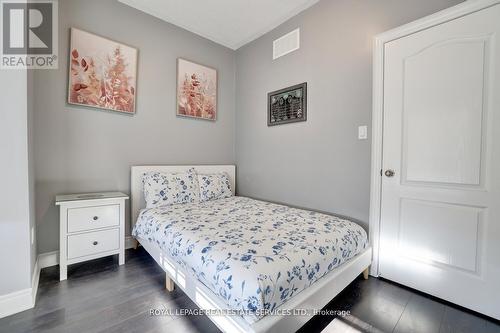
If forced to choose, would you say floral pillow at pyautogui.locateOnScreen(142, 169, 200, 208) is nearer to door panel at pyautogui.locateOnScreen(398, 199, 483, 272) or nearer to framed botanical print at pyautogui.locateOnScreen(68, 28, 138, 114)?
framed botanical print at pyautogui.locateOnScreen(68, 28, 138, 114)

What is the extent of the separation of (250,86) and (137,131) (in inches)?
64.9

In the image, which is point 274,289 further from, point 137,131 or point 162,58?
point 162,58

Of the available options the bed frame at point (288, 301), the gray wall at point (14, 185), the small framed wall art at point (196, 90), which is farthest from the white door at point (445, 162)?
the gray wall at point (14, 185)

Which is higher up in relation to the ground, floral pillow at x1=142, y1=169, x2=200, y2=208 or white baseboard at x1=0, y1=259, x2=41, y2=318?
floral pillow at x1=142, y1=169, x2=200, y2=208

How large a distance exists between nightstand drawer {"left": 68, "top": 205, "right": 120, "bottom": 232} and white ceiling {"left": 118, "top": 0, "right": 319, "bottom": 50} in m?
2.23

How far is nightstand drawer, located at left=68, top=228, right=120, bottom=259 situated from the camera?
5.98ft

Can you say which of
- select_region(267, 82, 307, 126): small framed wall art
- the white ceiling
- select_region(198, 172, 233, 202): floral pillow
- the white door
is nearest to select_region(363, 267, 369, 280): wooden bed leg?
the white door

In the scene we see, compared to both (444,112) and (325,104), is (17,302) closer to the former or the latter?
(325,104)

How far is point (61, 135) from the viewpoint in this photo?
2045 mm

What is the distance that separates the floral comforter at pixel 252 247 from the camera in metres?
1.03

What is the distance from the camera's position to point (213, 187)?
2.72 m

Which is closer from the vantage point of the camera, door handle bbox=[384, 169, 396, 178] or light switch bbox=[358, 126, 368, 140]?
door handle bbox=[384, 169, 396, 178]

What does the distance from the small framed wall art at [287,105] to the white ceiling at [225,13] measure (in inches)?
33.7

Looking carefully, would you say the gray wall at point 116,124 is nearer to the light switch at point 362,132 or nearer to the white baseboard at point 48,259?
the white baseboard at point 48,259
